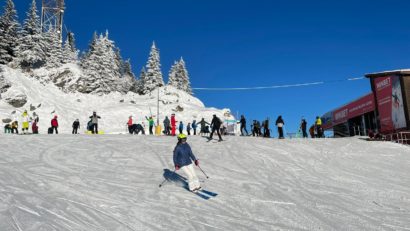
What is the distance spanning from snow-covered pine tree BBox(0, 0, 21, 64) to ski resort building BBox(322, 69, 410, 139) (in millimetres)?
57092

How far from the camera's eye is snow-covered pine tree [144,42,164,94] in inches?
2876

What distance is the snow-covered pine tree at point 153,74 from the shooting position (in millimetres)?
73062

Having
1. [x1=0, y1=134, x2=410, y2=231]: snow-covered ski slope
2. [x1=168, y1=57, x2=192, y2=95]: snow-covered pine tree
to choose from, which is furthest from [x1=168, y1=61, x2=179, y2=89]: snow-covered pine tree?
[x1=0, y1=134, x2=410, y2=231]: snow-covered ski slope

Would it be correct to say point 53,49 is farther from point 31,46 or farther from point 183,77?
point 183,77

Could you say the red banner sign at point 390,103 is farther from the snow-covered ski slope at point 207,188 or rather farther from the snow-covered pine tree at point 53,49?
the snow-covered pine tree at point 53,49

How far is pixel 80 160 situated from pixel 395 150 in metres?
16.2

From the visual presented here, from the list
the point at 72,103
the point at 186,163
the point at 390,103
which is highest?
the point at 72,103

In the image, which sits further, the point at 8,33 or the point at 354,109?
the point at 8,33

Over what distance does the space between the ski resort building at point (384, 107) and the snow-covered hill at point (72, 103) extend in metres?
27.9

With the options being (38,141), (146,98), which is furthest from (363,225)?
(146,98)

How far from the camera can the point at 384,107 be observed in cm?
2691

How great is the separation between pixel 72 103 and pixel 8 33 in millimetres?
19729

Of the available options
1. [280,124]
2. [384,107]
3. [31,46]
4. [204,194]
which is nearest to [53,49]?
[31,46]

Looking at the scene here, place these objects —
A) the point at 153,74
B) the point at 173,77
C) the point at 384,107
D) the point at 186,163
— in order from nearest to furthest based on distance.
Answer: the point at 186,163
the point at 384,107
the point at 153,74
the point at 173,77
